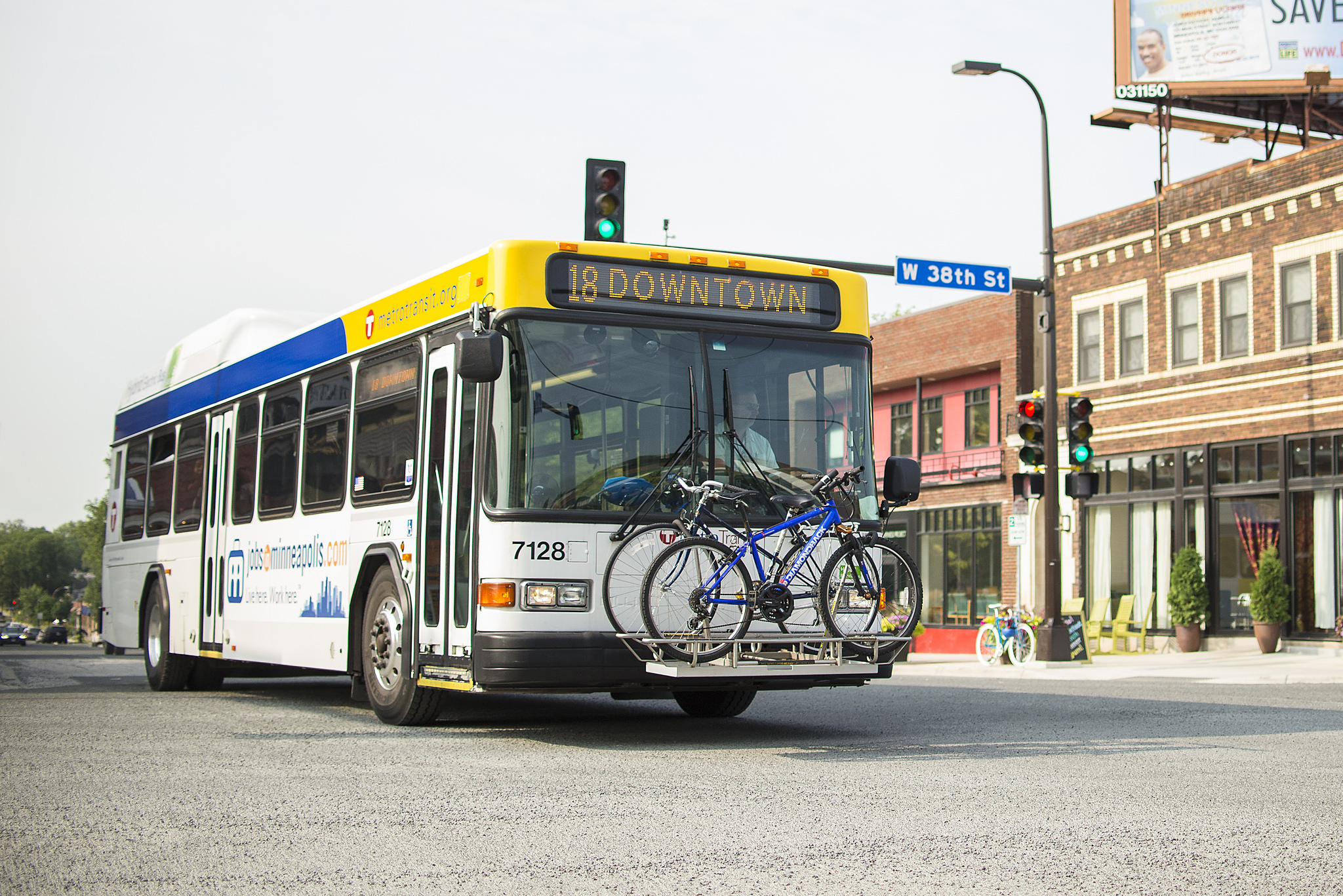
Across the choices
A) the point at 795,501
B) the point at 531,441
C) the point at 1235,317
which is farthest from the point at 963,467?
the point at 531,441

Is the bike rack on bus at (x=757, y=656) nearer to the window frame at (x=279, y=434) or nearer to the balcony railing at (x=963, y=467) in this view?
the window frame at (x=279, y=434)

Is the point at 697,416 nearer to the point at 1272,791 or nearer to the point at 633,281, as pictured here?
the point at 633,281

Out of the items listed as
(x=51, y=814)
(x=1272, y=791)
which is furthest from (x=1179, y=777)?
(x=51, y=814)

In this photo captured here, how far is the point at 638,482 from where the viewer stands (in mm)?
9312

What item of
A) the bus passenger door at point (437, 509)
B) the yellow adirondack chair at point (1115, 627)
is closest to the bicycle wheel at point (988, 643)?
the yellow adirondack chair at point (1115, 627)

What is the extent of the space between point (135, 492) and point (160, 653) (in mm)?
2329

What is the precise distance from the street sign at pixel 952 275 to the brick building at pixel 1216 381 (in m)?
9.43

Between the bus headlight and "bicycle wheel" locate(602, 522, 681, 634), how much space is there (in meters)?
0.15

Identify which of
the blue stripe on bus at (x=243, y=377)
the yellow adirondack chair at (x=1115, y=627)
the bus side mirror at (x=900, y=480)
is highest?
the blue stripe on bus at (x=243, y=377)

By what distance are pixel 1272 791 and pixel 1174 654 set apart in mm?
21090

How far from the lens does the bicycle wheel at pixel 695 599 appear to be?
29.3 feet

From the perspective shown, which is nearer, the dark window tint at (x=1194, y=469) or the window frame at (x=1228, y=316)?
the window frame at (x=1228, y=316)

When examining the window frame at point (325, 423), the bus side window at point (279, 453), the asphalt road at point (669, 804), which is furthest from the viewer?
the bus side window at point (279, 453)

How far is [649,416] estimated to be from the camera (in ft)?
30.6
